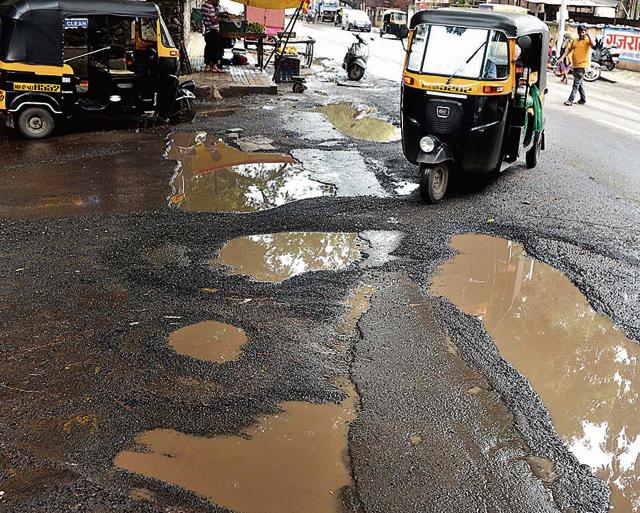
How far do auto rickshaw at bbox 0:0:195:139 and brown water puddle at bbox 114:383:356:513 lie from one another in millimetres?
8413

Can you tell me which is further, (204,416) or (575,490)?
(204,416)

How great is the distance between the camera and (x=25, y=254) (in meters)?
6.25

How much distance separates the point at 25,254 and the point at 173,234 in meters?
1.39

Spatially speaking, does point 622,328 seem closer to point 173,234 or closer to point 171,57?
point 173,234

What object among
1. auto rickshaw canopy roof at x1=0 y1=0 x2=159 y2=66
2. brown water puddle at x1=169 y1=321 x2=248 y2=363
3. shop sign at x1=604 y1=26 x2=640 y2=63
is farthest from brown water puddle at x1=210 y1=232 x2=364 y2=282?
shop sign at x1=604 y1=26 x2=640 y2=63

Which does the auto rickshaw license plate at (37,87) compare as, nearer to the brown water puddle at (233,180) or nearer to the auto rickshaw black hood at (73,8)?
the auto rickshaw black hood at (73,8)

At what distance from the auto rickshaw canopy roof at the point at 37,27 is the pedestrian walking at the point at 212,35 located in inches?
279

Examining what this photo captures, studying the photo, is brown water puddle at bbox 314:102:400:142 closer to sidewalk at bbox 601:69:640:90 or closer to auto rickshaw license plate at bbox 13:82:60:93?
auto rickshaw license plate at bbox 13:82:60:93

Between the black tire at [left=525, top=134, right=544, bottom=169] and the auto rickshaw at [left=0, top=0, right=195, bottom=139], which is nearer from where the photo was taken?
the black tire at [left=525, top=134, right=544, bottom=169]

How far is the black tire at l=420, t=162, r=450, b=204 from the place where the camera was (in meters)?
8.07

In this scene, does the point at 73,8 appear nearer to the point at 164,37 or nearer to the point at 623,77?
the point at 164,37

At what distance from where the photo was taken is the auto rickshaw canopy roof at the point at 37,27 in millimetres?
10391

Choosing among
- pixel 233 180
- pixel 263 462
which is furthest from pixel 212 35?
pixel 263 462

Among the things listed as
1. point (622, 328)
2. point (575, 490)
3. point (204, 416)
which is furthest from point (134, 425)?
point (622, 328)
